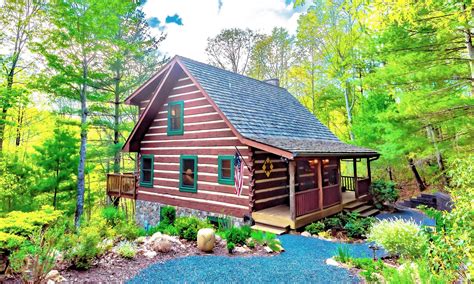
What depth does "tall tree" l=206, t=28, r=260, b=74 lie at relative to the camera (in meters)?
23.8

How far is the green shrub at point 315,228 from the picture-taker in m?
8.49

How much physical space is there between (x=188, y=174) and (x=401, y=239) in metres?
8.70

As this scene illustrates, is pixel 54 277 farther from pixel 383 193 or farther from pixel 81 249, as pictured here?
pixel 383 193

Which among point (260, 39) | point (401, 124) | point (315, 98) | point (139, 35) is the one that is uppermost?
point (260, 39)

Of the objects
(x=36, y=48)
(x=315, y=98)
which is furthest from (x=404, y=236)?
(x=315, y=98)

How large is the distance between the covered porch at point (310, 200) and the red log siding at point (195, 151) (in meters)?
1.34

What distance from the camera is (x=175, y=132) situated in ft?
40.3

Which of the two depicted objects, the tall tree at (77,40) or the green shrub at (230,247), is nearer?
the green shrub at (230,247)

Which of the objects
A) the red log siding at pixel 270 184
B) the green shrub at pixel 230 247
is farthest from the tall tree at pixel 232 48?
the green shrub at pixel 230 247

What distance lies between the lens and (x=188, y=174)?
1186cm

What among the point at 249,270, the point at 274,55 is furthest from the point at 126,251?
the point at 274,55

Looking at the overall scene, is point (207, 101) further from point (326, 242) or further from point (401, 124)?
point (401, 124)

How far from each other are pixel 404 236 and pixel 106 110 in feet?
54.8

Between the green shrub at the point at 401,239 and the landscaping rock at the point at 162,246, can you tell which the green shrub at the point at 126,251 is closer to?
the landscaping rock at the point at 162,246
